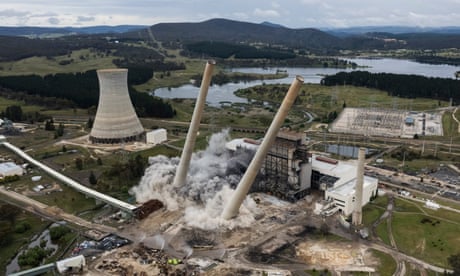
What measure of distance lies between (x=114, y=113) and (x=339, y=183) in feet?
131

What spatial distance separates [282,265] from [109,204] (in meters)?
22.7

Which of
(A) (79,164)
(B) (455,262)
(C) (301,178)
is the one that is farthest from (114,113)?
(B) (455,262)

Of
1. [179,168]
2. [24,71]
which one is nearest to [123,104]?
[179,168]

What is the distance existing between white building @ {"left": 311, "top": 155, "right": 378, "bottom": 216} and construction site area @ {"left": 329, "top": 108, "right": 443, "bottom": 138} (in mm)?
31946

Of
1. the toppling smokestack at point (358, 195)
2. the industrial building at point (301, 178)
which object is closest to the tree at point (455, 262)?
the toppling smokestack at point (358, 195)

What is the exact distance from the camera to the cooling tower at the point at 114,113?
229 ft

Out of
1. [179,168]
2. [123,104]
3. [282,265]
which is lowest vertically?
[282,265]

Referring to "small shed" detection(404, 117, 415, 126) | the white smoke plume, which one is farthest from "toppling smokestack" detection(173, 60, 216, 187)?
"small shed" detection(404, 117, 415, 126)

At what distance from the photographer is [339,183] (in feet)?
172

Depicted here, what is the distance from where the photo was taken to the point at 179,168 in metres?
51.9

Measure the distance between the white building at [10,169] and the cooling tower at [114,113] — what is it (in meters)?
15.9

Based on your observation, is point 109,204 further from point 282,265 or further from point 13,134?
point 13,134

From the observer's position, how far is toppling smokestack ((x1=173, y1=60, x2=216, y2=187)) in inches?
1909

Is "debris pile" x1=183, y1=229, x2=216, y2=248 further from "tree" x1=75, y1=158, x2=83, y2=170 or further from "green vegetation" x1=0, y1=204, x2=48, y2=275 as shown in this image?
"tree" x1=75, y1=158, x2=83, y2=170
